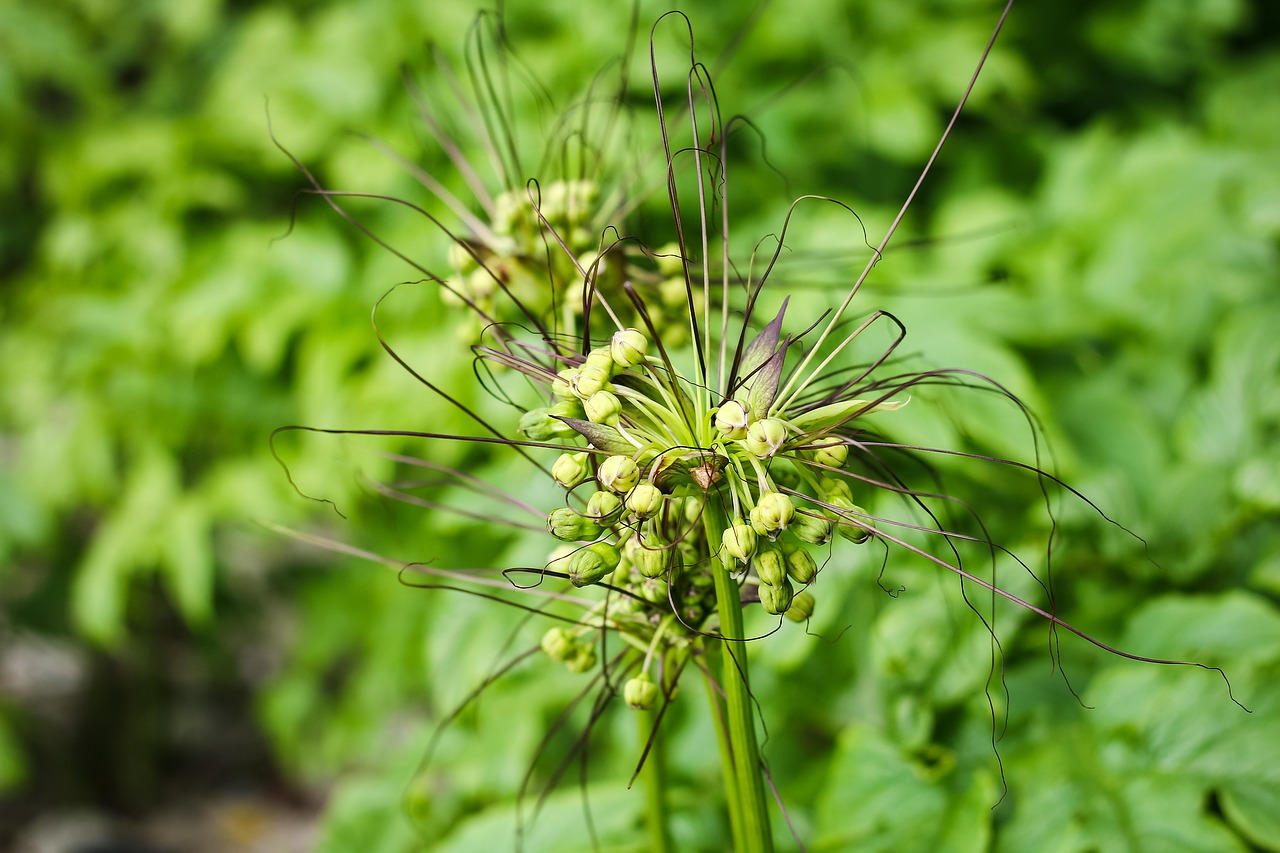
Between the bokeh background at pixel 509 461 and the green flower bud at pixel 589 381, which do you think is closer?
the green flower bud at pixel 589 381

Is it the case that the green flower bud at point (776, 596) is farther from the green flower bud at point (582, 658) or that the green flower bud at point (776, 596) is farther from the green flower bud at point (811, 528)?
the green flower bud at point (582, 658)

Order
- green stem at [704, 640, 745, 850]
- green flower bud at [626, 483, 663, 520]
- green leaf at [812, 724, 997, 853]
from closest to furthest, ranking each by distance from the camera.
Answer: green flower bud at [626, 483, 663, 520] < green stem at [704, 640, 745, 850] < green leaf at [812, 724, 997, 853]

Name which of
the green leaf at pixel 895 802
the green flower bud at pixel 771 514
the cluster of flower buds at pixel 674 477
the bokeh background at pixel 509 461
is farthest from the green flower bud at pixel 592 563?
the green leaf at pixel 895 802

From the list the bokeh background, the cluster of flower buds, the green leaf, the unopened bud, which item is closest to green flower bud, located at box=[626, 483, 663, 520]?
the cluster of flower buds

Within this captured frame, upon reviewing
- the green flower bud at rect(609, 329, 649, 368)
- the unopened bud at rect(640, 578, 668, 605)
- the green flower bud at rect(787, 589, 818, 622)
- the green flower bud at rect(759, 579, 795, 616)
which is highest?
the green flower bud at rect(609, 329, 649, 368)

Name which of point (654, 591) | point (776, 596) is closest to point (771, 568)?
point (776, 596)

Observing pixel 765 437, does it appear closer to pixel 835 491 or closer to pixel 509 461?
pixel 835 491

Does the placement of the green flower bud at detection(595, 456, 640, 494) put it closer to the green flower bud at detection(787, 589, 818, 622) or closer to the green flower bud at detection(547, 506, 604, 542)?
the green flower bud at detection(547, 506, 604, 542)

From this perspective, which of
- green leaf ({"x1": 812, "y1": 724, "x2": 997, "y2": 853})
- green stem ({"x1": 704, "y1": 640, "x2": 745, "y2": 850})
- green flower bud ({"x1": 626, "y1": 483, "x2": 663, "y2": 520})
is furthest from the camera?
green leaf ({"x1": 812, "y1": 724, "x2": 997, "y2": 853})
